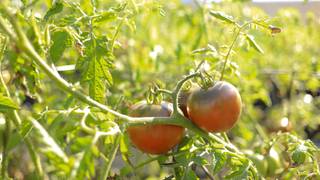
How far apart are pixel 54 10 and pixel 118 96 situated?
53 centimetres

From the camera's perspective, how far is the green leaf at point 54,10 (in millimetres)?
1033

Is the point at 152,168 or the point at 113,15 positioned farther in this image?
the point at 152,168


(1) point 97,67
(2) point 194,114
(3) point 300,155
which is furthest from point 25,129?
(3) point 300,155

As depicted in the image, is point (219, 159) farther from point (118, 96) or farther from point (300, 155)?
point (118, 96)

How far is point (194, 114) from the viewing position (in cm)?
111

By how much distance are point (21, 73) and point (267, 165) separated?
0.56 metres

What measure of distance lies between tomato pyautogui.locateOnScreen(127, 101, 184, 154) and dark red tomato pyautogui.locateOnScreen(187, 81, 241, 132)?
0.14 feet

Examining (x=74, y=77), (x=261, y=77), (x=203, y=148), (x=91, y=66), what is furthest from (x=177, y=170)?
(x=261, y=77)

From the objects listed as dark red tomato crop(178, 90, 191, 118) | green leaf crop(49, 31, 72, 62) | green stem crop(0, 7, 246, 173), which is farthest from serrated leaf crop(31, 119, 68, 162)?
dark red tomato crop(178, 90, 191, 118)

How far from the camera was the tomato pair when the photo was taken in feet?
3.58

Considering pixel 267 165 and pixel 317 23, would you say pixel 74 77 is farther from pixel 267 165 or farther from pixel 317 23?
pixel 317 23

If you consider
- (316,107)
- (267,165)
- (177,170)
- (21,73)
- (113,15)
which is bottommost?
(316,107)

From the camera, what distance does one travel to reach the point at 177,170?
117 centimetres

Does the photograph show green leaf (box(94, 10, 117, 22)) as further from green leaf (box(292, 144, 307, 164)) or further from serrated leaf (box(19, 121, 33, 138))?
green leaf (box(292, 144, 307, 164))
